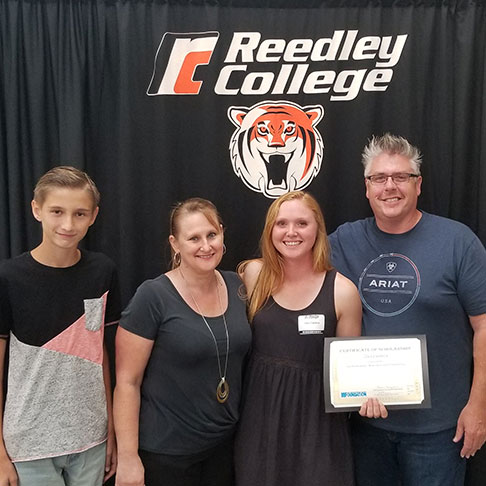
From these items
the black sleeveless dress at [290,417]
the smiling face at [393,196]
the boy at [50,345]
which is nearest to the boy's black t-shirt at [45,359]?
the boy at [50,345]

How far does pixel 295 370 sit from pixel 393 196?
792mm

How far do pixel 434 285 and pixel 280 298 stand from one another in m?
0.61

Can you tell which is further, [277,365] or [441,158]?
[441,158]

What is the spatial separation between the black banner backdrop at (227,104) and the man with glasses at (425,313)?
53 cm

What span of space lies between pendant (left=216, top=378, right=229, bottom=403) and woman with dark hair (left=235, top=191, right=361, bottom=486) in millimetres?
107

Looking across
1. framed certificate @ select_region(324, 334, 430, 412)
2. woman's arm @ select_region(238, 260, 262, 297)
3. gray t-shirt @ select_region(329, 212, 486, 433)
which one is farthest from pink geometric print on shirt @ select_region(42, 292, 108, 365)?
gray t-shirt @ select_region(329, 212, 486, 433)

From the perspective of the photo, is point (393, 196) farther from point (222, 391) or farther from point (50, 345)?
point (50, 345)

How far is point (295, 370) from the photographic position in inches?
72.7

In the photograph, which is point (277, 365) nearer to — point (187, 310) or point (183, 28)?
point (187, 310)

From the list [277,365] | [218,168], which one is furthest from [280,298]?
[218,168]

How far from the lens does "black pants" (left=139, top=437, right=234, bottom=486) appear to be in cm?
181

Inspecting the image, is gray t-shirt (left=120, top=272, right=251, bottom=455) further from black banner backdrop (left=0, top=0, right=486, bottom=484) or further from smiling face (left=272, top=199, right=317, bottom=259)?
black banner backdrop (left=0, top=0, right=486, bottom=484)

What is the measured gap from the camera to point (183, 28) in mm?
2447

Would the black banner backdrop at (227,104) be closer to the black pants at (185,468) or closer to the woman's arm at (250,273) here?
the woman's arm at (250,273)
